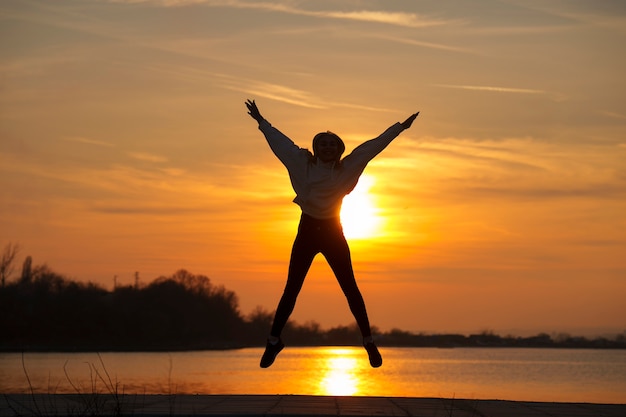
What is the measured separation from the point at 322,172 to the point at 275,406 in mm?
2501

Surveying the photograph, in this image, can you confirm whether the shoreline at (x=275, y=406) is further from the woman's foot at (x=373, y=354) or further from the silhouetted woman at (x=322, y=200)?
the silhouetted woman at (x=322, y=200)

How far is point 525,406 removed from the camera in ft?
35.9

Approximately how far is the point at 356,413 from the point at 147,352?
117 meters

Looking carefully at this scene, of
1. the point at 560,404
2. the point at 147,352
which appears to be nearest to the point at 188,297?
the point at 147,352

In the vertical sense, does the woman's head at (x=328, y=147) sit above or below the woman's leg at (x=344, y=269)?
above

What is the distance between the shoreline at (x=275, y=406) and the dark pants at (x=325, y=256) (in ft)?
3.20

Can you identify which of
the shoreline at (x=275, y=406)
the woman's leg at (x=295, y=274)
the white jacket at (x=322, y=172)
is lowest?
the shoreline at (x=275, y=406)

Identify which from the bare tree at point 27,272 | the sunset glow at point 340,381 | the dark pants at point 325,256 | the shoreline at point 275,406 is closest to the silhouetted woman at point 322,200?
the dark pants at point 325,256

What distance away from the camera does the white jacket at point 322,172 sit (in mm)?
10602

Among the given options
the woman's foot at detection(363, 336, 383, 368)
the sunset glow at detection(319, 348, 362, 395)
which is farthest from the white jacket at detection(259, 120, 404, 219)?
the sunset glow at detection(319, 348, 362, 395)

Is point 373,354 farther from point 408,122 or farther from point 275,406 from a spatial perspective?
point 408,122

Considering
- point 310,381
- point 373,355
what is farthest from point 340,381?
point 373,355

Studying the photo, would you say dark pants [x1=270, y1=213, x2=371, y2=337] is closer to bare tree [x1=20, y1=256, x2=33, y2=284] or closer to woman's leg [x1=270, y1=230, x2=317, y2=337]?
woman's leg [x1=270, y1=230, x2=317, y2=337]

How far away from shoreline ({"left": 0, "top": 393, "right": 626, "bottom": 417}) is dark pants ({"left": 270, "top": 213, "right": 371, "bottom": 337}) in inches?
38.4
